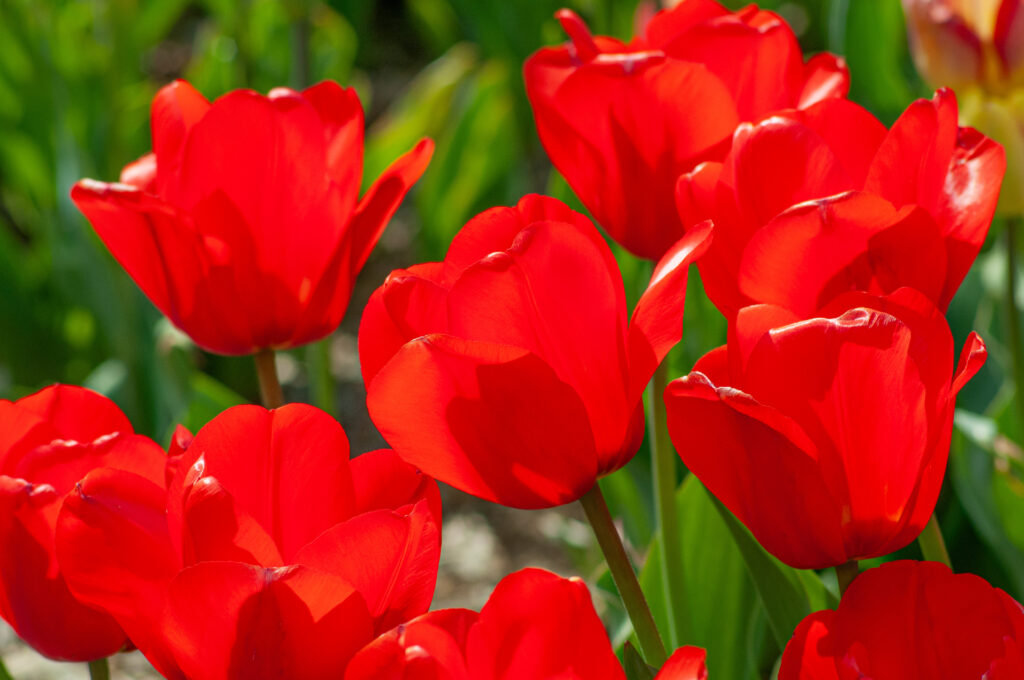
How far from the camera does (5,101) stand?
6.57 feet

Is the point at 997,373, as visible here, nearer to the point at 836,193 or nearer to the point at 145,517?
the point at 836,193

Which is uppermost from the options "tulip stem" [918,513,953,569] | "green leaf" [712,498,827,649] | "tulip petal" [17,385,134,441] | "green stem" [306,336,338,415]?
"tulip petal" [17,385,134,441]

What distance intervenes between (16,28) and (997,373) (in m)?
1.62

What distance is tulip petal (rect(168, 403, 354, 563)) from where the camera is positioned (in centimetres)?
38

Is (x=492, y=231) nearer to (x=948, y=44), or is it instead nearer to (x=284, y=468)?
(x=284, y=468)

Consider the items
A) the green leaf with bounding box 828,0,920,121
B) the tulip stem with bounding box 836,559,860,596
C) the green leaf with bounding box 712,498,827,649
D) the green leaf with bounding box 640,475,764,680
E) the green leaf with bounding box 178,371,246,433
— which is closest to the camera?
the tulip stem with bounding box 836,559,860,596

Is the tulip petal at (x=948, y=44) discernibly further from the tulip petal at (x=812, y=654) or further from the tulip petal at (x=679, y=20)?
the tulip petal at (x=812, y=654)

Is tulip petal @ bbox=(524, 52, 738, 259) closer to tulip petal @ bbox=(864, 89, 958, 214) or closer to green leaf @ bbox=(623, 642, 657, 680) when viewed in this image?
tulip petal @ bbox=(864, 89, 958, 214)

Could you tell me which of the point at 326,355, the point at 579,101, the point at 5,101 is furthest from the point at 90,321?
the point at 579,101

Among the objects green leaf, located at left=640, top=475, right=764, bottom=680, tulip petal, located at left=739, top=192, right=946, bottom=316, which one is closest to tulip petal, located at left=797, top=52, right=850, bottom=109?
tulip petal, located at left=739, top=192, right=946, bottom=316

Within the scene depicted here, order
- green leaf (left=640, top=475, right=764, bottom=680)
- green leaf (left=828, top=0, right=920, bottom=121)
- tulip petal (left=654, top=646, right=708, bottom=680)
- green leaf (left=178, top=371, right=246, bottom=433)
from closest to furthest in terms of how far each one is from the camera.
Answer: tulip petal (left=654, top=646, right=708, bottom=680)
green leaf (left=640, top=475, right=764, bottom=680)
green leaf (left=178, top=371, right=246, bottom=433)
green leaf (left=828, top=0, right=920, bottom=121)

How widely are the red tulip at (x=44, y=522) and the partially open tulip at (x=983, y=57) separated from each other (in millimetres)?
580

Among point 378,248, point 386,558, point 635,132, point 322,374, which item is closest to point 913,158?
point 635,132

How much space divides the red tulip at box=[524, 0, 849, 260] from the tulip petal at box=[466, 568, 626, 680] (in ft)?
0.81
